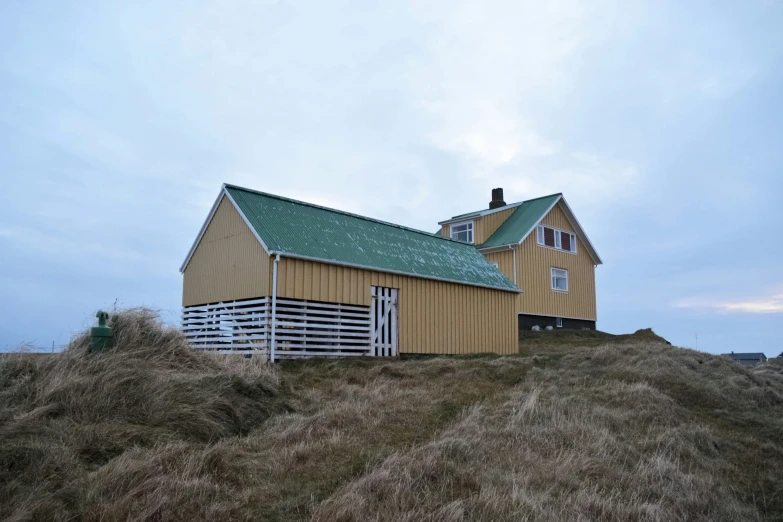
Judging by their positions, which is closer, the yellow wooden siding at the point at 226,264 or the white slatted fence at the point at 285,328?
the white slatted fence at the point at 285,328

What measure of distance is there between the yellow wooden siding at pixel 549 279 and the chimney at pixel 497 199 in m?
3.37

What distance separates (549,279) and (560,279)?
138 centimetres

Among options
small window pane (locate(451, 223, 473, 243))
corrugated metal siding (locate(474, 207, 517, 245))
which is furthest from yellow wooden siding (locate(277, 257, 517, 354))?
small window pane (locate(451, 223, 473, 243))

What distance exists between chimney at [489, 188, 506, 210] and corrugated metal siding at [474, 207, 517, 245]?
1941 millimetres

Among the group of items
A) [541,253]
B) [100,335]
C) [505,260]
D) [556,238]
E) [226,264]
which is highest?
[556,238]

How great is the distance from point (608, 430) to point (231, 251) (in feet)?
37.1

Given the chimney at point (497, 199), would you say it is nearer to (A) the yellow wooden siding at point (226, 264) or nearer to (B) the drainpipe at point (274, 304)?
(A) the yellow wooden siding at point (226, 264)

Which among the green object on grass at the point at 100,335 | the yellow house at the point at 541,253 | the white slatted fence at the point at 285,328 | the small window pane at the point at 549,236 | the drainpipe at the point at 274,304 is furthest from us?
the small window pane at the point at 549,236

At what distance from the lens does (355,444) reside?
7457 mm

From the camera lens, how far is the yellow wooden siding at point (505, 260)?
1076 inches

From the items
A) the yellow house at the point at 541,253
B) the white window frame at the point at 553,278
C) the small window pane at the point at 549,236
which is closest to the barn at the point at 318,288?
the yellow house at the point at 541,253

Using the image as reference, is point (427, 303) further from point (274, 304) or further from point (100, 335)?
point (100, 335)

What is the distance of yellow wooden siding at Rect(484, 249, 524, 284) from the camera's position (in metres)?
27.3

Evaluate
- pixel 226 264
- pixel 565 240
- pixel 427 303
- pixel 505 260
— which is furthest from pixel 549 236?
pixel 226 264
